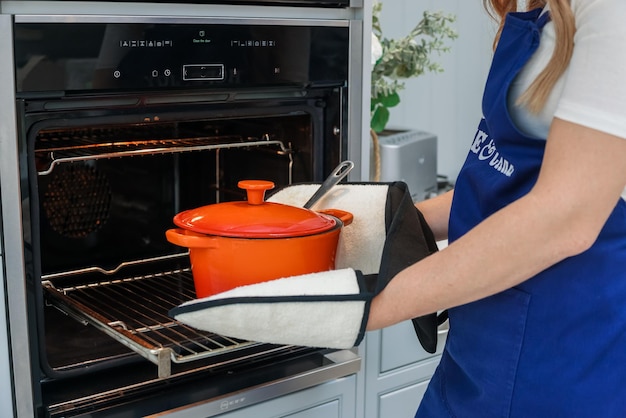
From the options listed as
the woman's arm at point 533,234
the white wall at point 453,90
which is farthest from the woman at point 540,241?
the white wall at point 453,90

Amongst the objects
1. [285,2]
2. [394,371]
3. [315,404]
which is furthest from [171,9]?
[394,371]

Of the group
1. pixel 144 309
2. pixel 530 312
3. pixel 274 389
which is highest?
pixel 530 312

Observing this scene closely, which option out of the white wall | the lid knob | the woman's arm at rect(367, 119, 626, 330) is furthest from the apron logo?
the white wall

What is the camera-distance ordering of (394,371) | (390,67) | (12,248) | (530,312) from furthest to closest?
(390,67)
(394,371)
(12,248)
(530,312)

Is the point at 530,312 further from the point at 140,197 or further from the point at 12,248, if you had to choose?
the point at 140,197

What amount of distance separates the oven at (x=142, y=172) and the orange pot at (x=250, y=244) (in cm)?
13

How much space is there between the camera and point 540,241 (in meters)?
0.89

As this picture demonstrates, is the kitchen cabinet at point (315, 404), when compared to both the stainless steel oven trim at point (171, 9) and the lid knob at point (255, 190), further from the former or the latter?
the stainless steel oven trim at point (171, 9)

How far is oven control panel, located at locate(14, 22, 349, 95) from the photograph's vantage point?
1.17m

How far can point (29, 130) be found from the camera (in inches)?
46.6

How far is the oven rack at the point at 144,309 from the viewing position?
50.0 inches

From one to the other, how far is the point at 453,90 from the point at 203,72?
1571 millimetres

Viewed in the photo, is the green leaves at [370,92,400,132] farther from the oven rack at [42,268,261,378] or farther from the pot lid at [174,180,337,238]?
the pot lid at [174,180,337,238]

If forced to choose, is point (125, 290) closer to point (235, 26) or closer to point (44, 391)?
point (44, 391)
